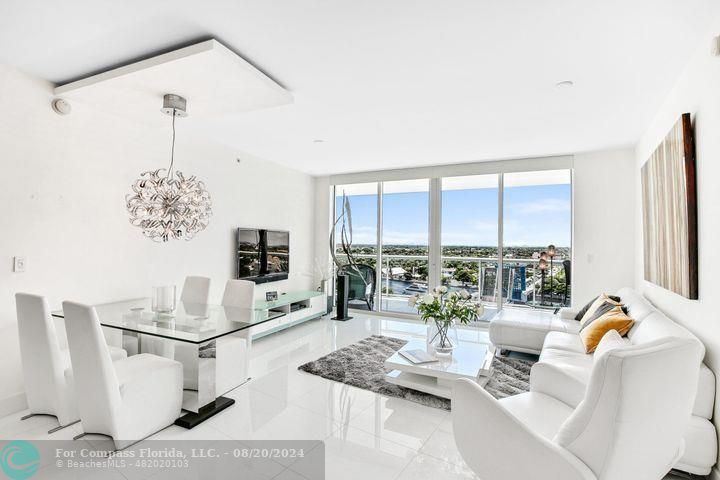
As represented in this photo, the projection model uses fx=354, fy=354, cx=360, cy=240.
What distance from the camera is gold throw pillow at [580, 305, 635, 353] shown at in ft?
9.39

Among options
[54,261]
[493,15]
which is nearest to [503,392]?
[493,15]

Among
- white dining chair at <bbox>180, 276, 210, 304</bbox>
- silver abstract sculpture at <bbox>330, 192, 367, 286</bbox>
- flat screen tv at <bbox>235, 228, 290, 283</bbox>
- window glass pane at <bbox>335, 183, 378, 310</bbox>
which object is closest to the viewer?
white dining chair at <bbox>180, 276, 210, 304</bbox>

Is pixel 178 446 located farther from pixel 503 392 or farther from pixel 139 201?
pixel 503 392

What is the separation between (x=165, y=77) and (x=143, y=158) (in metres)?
1.51

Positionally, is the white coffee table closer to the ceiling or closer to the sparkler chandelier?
the sparkler chandelier

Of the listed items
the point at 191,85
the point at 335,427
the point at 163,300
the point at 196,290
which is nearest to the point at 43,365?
the point at 163,300

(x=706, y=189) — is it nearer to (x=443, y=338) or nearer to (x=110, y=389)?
(x=443, y=338)

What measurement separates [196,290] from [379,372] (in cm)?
213

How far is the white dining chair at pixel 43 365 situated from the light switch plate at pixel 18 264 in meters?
0.49

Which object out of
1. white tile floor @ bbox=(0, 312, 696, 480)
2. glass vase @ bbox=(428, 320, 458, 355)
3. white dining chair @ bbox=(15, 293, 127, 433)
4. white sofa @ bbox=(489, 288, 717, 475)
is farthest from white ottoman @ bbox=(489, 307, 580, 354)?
white dining chair @ bbox=(15, 293, 127, 433)

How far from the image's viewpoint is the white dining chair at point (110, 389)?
2.09m

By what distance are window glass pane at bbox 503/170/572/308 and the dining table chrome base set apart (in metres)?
4.36

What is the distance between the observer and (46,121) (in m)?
2.90

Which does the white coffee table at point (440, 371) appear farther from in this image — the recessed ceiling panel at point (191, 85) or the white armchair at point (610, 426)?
the recessed ceiling panel at point (191, 85)
